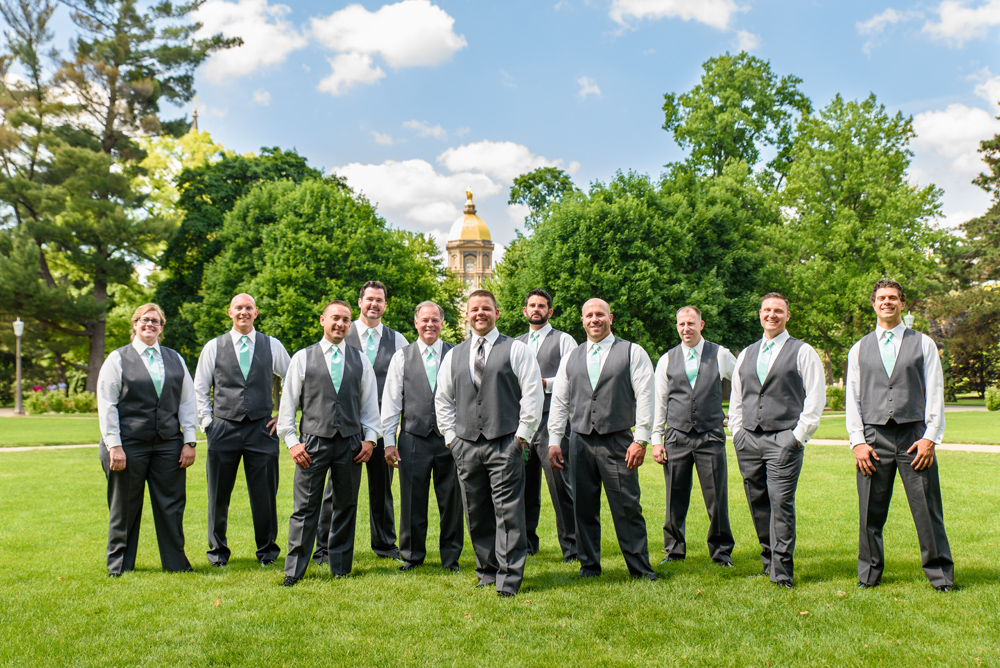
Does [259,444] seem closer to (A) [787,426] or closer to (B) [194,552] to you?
(B) [194,552]

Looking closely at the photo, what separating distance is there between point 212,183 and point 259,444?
25.5 meters

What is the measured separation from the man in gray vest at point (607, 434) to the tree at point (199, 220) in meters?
25.1

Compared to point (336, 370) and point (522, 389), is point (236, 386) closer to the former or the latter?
point (336, 370)

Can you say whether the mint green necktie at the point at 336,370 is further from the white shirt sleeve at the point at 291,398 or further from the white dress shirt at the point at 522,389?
the white dress shirt at the point at 522,389

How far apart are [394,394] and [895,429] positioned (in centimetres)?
393

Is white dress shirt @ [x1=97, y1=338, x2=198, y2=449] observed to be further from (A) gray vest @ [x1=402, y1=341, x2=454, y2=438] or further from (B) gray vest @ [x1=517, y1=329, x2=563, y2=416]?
(B) gray vest @ [x1=517, y1=329, x2=563, y2=416]

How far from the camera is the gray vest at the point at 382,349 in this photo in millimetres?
6777

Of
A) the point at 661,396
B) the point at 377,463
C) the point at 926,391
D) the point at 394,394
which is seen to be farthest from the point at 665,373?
the point at 377,463

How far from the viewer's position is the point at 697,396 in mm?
6348

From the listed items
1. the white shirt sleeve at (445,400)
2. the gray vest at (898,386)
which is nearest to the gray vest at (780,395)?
the gray vest at (898,386)

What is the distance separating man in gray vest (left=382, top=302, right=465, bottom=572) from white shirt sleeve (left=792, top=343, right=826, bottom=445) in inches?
110

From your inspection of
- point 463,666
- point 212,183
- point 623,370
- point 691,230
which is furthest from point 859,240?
point 463,666

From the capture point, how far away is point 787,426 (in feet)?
18.4

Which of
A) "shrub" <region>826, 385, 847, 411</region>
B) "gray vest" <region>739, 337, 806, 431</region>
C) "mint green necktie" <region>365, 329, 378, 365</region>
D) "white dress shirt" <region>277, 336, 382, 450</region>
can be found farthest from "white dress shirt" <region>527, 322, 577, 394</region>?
"shrub" <region>826, 385, 847, 411</region>
